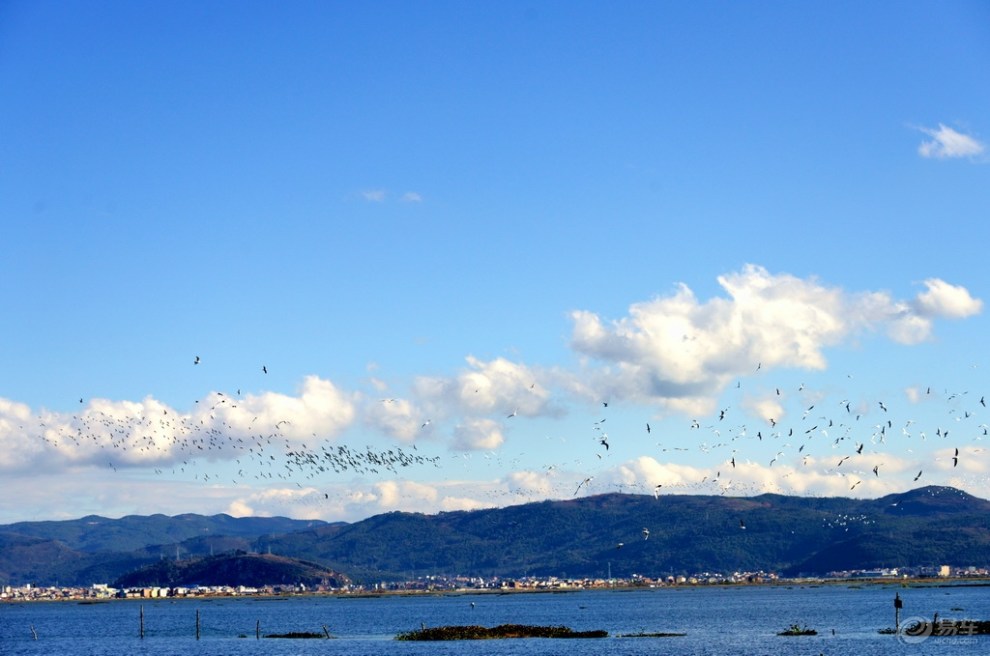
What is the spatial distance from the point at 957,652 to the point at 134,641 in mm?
114896

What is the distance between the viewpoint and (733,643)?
134500 mm

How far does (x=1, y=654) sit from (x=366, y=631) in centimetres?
5637

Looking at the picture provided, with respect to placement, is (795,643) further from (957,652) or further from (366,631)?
(366,631)

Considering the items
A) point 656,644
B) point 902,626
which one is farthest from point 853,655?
point 902,626

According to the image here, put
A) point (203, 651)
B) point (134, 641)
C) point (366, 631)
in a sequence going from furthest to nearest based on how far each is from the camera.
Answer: point (366, 631), point (134, 641), point (203, 651)

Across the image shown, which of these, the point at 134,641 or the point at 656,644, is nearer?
the point at 656,644

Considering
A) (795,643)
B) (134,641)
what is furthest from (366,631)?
(795,643)

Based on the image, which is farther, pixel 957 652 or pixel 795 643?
pixel 795 643

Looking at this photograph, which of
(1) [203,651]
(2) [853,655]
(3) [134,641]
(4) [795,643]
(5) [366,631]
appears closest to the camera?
(2) [853,655]

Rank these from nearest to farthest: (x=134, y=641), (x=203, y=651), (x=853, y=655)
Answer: (x=853, y=655) < (x=203, y=651) < (x=134, y=641)

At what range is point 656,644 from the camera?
13425 cm

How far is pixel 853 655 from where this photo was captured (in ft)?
370

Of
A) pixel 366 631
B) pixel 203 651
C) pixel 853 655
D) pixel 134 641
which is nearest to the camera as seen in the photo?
pixel 853 655

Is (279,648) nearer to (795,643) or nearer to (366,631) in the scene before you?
(366,631)
